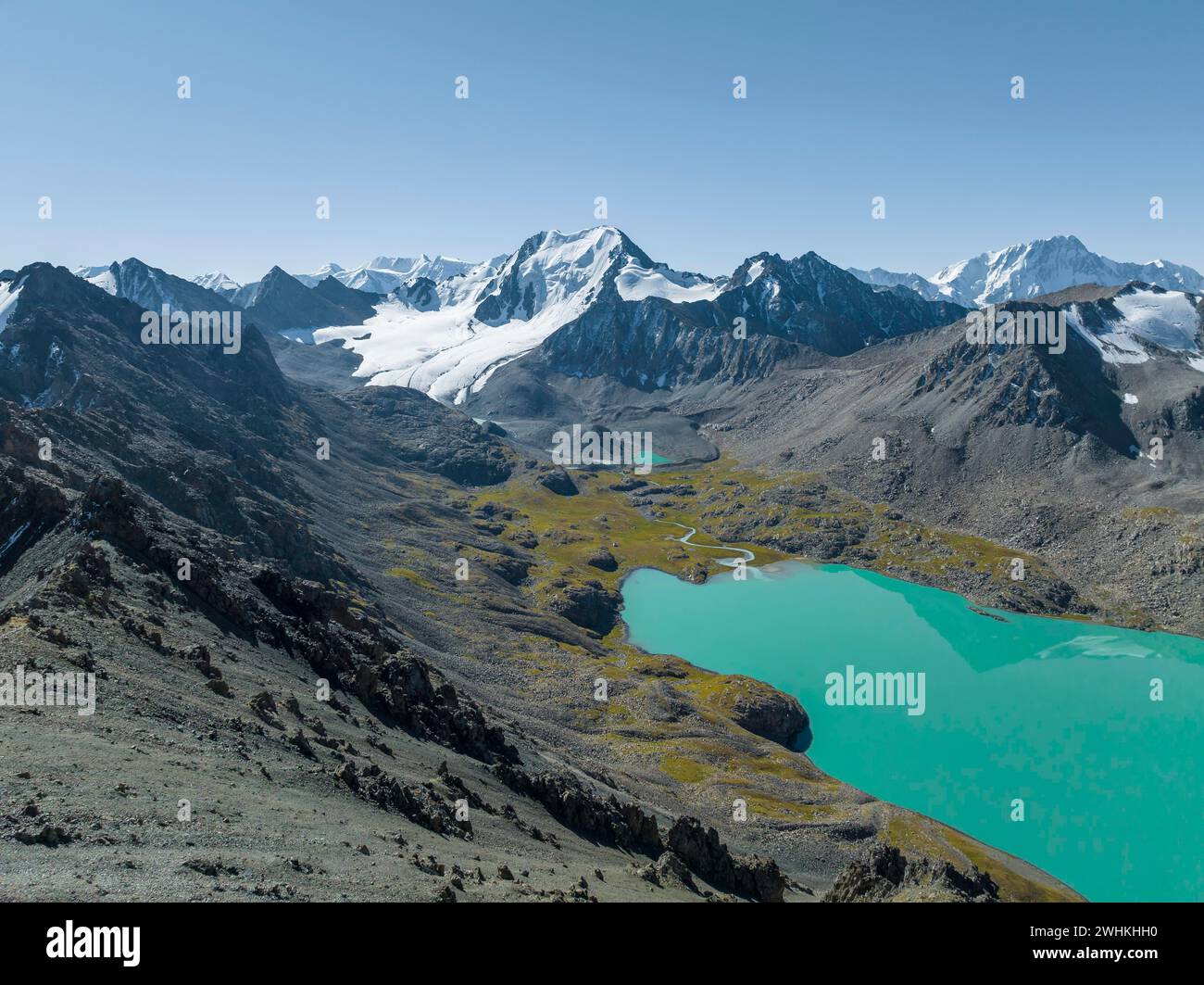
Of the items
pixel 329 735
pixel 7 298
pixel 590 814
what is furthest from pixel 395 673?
pixel 7 298

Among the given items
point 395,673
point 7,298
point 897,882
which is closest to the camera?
point 897,882

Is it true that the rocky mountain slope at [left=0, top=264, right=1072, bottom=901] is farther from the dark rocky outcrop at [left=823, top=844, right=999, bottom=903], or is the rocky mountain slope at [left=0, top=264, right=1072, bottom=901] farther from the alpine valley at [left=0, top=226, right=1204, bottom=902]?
the dark rocky outcrop at [left=823, top=844, right=999, bottom=903]

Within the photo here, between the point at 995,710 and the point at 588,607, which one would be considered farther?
the point at 588,607

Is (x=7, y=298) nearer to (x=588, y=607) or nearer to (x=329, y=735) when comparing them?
(x=588, y=607)

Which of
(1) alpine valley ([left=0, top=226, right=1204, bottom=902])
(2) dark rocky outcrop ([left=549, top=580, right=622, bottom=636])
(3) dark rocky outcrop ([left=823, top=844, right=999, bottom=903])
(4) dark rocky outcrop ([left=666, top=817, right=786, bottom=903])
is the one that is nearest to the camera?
(1) alpine valley ([left=0, top=226, right=1204, bottom=902])

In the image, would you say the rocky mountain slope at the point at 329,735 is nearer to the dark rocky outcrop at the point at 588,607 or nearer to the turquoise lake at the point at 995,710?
the dark rocky outcrop at the point at 588,607

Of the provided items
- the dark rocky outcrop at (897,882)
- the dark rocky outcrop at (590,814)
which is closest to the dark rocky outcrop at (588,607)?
the dark rocky outcrop at (590,814)

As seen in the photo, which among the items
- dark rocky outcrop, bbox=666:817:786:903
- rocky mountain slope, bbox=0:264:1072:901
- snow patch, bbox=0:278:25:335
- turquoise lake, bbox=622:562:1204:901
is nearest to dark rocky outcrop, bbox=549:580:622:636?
turquoise lake, bbox=622:562:1204:901
